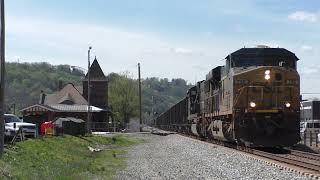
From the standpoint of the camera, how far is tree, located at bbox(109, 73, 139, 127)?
12256 centimetres

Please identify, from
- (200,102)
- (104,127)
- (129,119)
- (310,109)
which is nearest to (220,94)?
(200,102)

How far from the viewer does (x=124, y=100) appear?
12306cm

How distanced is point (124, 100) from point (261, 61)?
96.2m

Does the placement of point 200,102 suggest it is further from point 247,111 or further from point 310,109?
point 310,109

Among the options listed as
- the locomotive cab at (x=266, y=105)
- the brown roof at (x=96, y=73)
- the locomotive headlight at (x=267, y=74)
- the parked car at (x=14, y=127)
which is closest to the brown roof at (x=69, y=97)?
the brown roof at (x=96, y=73)

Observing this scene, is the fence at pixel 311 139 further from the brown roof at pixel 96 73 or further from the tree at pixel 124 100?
the tree at pixel 124 100

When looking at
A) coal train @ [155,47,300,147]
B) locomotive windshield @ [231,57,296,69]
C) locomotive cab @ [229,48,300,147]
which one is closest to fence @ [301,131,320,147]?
locomotive windshield @ [231,57,296,69]

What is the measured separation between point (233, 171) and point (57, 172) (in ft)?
17.7

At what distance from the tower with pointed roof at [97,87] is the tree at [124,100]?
1224 centimetres

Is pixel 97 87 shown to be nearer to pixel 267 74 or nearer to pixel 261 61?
pixel 261 61

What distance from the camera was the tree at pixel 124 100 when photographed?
123 m

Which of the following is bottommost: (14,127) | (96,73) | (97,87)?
(14,127)

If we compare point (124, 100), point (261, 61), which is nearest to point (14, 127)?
point (261, 61)

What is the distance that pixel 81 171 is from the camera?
18.7 meters
